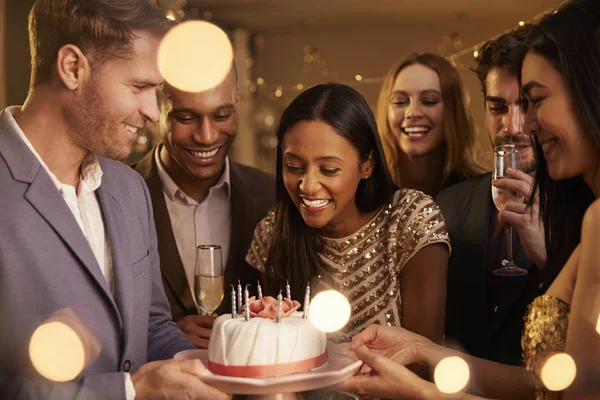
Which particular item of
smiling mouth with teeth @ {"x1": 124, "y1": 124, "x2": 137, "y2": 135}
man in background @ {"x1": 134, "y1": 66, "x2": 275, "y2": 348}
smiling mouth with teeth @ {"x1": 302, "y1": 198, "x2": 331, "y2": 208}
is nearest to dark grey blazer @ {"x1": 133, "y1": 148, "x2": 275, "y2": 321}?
Result: man in background @ {"x1": 134, "y1": 66, "x2": 275, "y2": 348}

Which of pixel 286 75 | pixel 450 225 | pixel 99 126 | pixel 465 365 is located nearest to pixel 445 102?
pixel 450 225

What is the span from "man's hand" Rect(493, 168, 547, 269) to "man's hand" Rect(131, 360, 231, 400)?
1054mm

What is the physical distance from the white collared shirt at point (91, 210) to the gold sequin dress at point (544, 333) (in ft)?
3.34

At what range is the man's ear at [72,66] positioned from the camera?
170 centimetres

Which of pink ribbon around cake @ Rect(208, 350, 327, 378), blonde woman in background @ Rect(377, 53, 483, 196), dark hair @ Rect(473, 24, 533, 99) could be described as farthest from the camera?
blonde woman in background @ Rect(377, 53, 483, 196)

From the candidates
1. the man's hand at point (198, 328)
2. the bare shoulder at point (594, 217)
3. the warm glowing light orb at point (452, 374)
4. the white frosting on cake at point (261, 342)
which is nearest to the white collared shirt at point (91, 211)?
the white frosting on cake at point (261, 342)

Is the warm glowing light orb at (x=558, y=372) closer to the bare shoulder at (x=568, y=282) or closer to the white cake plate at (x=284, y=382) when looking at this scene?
the bare shoulder at (x=568, y=282)

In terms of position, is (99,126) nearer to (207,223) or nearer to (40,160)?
(40,160)

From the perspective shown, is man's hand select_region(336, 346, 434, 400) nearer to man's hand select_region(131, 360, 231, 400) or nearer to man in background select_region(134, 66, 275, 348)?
man's hand select_region(131, 360, 231, 400)

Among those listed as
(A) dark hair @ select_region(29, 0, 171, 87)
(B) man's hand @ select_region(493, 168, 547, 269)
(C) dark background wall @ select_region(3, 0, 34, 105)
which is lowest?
(B) man's hand @ select_region(493, 168, 547, 269)

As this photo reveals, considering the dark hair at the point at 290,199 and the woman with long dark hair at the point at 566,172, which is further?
the dark hair at the point at 290,199

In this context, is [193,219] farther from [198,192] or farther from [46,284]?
[46,284]

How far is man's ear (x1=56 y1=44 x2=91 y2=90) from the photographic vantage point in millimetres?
1698

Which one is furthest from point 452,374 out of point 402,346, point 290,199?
point 290,199
